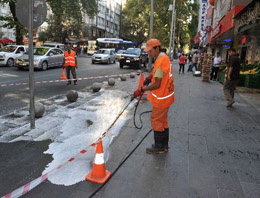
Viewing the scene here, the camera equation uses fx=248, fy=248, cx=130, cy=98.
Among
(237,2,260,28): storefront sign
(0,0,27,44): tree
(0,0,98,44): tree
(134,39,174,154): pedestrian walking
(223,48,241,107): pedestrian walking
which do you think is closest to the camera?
(134,39,174,154): pedestrian walking

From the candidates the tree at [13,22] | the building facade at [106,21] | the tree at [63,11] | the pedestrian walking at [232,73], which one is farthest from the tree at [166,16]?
the pedestrian walking at [232,73]

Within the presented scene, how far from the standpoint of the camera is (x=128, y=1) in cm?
6506

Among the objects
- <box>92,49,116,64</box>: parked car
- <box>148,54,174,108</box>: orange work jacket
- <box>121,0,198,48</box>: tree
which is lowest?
<box>148,54,174,108</box>: orange work jacket

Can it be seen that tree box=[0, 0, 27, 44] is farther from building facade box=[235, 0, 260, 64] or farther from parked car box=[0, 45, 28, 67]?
building facade box=[235, 0, 260, 64]

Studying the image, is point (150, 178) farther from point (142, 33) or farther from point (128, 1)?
point (142, 33)

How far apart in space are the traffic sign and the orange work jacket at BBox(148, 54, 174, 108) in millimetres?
2532

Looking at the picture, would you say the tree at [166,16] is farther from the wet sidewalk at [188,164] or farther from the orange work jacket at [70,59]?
the wet sidewalk at [188,164]

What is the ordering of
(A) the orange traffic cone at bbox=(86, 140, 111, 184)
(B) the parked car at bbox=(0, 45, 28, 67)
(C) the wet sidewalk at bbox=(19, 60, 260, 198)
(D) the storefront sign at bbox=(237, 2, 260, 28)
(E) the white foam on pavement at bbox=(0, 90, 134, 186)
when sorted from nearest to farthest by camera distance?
1. (C) the wet sidewalk at bbox=(19, 60, 260, 198)
2. (A) the orange traffic cone at bbox=(86, 140, 111, 184)
3. (E) the white foam on pavement at bbox=(0, 90, 134, 186)
4. (D) the storefront sign at bbox=(237, 2, 260, 28)
5. (B) the parked car at bbox=(0, 45, 28, 67)

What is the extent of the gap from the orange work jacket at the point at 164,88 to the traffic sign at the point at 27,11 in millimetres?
2532

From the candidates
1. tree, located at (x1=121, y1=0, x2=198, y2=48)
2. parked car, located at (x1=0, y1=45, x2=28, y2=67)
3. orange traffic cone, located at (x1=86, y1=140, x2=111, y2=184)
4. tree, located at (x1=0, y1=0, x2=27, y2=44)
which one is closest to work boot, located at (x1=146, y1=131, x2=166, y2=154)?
orange traffic cone, located at (x1=86, y1=140, x2=111, y2=184)

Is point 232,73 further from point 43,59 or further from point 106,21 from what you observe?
point 106,21

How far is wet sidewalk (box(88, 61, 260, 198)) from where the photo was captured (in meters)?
3.09

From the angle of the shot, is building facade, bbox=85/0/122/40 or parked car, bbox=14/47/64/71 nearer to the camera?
parked car, bbox=14/47/64/71

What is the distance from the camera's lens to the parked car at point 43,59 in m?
16.2
